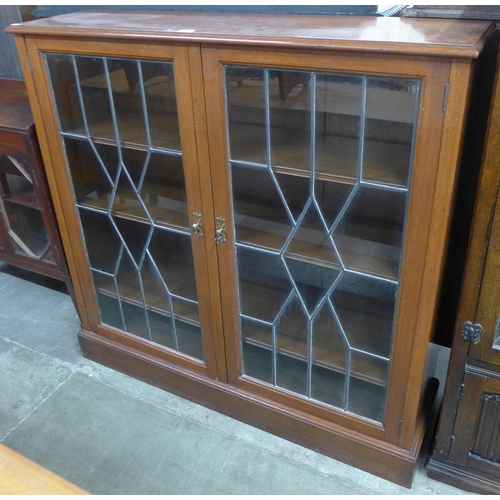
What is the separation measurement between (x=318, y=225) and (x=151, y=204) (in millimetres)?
495

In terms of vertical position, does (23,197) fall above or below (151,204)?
below

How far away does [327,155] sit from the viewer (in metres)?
1.15

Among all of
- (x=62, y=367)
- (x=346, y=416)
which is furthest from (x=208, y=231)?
(x=62, y=367)

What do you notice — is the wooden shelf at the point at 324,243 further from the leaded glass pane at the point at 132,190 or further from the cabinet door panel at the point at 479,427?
the cabinet door panel at the point at 479,427

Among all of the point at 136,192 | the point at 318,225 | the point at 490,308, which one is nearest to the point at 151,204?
the point at 136,192

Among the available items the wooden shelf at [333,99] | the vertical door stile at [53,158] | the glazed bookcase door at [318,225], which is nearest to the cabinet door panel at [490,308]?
the glazed bookcase door at [318,225]

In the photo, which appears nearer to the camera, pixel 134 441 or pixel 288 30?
pixel 288 30

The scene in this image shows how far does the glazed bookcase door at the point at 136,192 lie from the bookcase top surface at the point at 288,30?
56 millimetres

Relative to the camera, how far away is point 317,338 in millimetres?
1433

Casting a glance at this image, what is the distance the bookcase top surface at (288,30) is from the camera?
949mm

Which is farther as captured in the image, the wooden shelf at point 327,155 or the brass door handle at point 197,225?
the brass door handle at point 197,225

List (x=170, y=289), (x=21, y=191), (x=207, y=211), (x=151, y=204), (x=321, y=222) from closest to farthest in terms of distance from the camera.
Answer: (x=321, y=222) < (x=207, y=211) < (x=151, y=204) < (x=170, y=289) < (x=21, y=191)

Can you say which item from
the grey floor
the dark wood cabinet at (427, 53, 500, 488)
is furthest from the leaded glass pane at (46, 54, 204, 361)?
the dark wood cabinet at (427, 53, 500, 488)

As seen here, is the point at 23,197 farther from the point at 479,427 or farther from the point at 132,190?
the point at 479,427
